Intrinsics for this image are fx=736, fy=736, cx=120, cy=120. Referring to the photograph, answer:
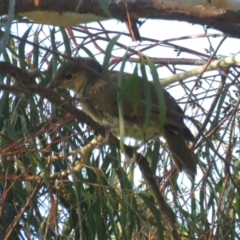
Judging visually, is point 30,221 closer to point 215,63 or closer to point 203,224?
point 203,224

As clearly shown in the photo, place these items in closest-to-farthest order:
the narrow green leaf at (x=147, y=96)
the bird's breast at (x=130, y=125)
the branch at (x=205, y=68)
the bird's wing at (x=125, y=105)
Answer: the narrow green leaf at (x=147, y=96)
the branch at (x=205, y=68)
the bird's wing at (x=125, y=105)
the bird's breast at (x=130, y=125)

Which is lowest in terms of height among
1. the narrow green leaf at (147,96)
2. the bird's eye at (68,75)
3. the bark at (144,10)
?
the narrow green leaf at (147,96)

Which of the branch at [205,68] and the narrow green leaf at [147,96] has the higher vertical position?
the branch at [205,68]

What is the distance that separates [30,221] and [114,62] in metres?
0.82

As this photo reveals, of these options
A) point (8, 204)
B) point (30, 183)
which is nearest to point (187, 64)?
point (30, 183)

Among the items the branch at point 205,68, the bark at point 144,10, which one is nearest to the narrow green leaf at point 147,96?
the bark at point 144,10

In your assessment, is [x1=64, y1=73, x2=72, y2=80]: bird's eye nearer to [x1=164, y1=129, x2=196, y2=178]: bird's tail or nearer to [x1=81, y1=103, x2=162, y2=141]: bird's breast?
[x1=81, y1=103, x2=162, y2=141]: bird's breast

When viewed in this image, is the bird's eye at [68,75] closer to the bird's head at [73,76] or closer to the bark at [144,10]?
the bird's head at [73,76]

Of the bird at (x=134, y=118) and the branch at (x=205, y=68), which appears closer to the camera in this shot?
the branch at (x=205, y=68)

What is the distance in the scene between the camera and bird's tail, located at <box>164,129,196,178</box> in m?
3.26

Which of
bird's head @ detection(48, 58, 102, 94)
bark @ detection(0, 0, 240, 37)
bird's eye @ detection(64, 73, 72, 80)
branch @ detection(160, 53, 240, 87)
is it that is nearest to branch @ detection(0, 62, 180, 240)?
bark @ detection(0, 0, 240, 37)

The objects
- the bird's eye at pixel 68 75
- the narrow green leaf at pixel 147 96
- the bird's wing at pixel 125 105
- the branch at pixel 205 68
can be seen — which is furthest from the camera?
the bird's eye at pixel 68 75

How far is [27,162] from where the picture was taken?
3.29 meters

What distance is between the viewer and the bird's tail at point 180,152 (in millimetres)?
3257
